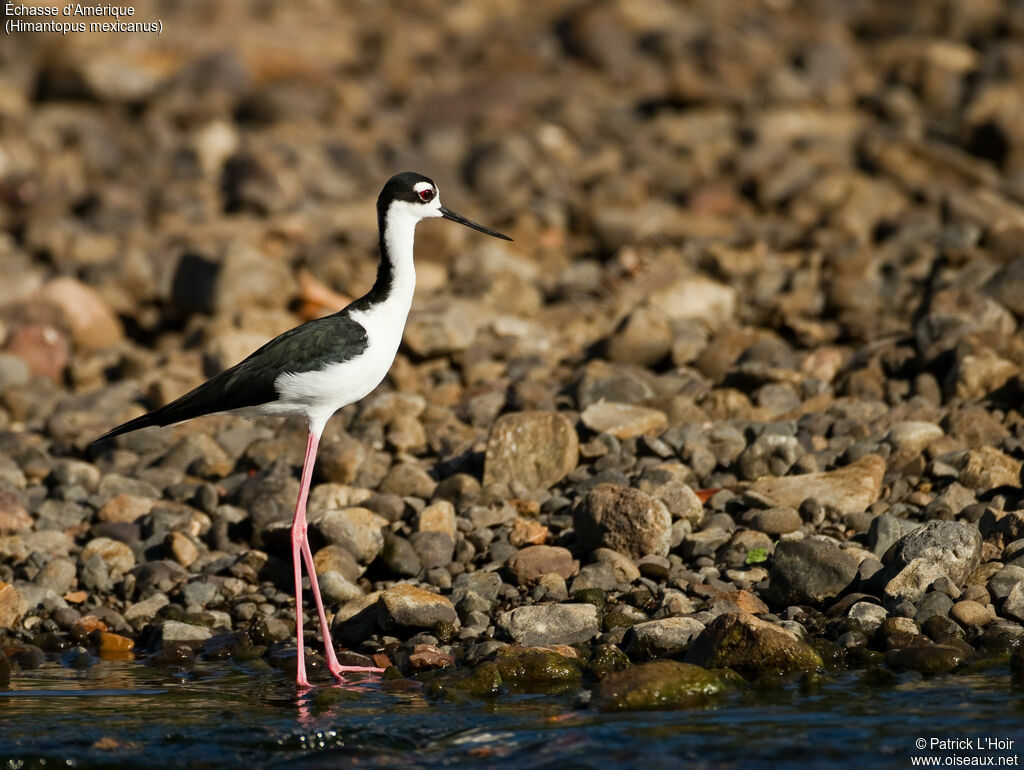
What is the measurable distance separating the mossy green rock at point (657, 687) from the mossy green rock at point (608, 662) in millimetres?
286

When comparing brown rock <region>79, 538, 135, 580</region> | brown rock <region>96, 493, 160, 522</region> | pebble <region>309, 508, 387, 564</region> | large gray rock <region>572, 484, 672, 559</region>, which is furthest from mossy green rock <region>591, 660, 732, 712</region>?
brown rock <region>96, 493, 160, 522</region>

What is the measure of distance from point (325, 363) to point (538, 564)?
5.26 ft

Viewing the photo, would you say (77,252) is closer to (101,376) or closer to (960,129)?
(101,376)

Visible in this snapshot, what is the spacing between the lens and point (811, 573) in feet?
23.7

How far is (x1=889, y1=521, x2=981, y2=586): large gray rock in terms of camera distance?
6980 mm

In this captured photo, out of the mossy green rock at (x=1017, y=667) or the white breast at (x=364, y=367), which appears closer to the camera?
the mossy green rock at (x=1017, y=667)

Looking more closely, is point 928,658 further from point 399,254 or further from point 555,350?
point 555,350

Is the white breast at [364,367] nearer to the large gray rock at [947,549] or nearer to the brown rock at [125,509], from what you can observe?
the brown rock at [125,509]

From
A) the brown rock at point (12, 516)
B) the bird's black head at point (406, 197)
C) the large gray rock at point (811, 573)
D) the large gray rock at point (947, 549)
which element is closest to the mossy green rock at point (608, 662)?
the large gray rock at point (811, 573)

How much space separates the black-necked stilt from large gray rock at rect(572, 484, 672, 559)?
56.1 inches

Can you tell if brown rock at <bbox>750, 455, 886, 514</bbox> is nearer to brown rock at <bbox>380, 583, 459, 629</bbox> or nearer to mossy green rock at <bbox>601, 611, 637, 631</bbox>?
→ mossy green rock at <bbox>601, 611, 637, 631</bbox>

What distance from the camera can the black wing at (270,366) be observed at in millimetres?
7449

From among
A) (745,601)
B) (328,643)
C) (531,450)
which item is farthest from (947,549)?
(328,643)

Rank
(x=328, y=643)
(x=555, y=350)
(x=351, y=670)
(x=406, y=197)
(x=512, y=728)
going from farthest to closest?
(x=555, y=350) < (x=406, y=197) < (x=328, y=643) < (x=351, y=670) < (x=512, y=728)
